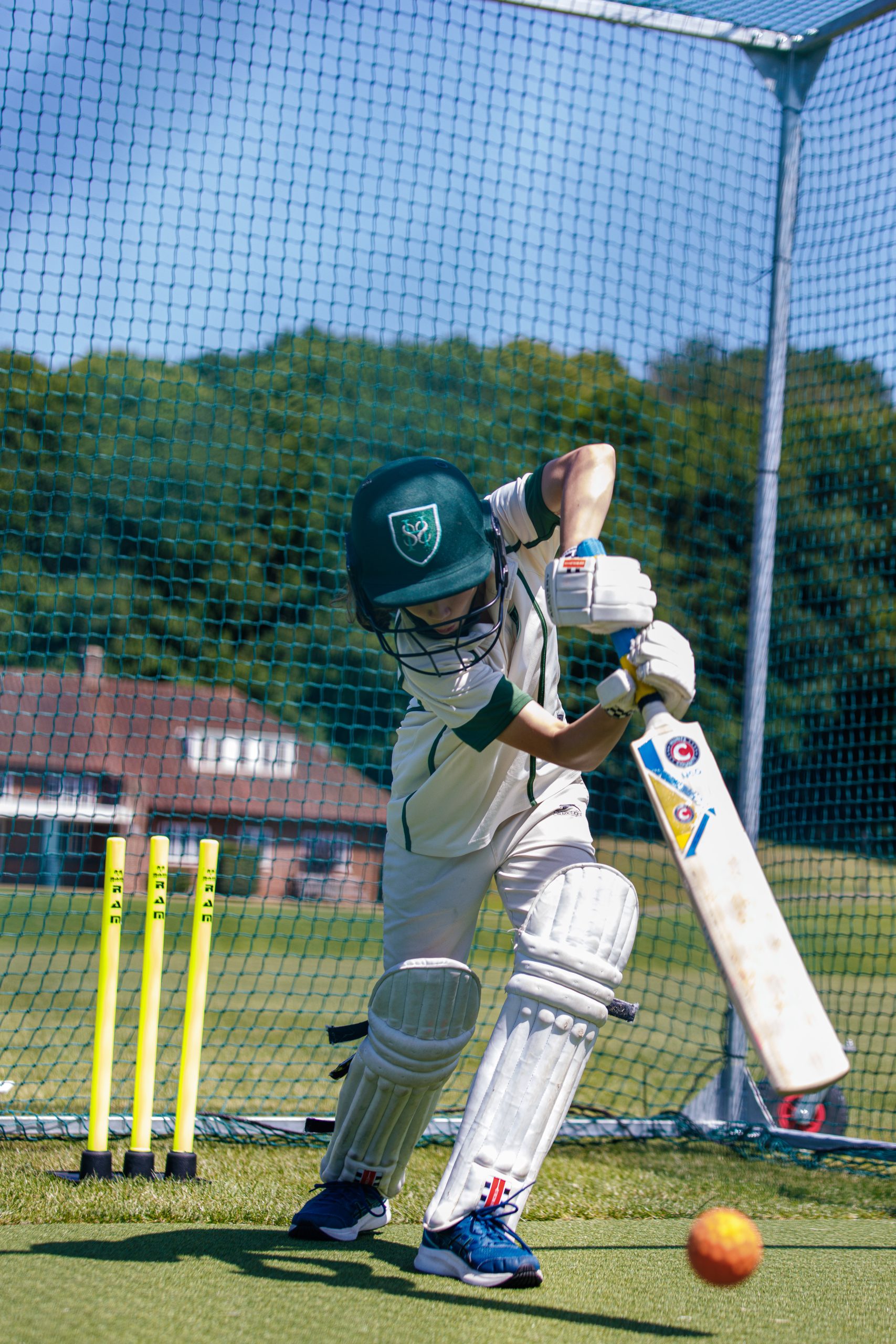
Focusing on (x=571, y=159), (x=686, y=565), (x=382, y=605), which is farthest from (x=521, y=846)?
(x=686, y=565)

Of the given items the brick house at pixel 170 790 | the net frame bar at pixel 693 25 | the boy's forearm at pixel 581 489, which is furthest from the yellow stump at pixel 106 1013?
the brick house at pixel 170 790

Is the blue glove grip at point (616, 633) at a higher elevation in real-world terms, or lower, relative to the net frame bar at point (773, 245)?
lower

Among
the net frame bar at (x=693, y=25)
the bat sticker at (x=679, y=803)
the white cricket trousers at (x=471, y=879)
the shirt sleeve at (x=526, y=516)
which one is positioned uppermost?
the net frame bar at (x=693, y=25)

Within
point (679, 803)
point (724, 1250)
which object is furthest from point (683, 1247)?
point (679, 803)

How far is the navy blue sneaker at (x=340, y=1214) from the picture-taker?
2465 millimetres

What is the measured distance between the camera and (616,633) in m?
2.10

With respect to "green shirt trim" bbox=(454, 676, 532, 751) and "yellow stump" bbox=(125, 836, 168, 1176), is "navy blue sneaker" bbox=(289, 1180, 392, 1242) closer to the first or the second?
"yellow stump" bbox=(125, 836, 168, 1176)

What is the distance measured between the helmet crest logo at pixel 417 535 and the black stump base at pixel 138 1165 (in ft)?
5.68

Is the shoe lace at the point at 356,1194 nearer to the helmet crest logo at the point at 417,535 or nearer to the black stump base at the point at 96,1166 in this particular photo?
the black stump base at the point at 96,1166

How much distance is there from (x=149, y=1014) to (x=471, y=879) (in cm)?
93

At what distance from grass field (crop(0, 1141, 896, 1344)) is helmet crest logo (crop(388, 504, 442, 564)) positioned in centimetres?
126

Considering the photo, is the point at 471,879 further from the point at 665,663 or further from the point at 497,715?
the point at 665,663

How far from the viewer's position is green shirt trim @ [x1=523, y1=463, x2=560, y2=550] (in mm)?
2531

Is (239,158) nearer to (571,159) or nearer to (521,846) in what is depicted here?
(571,159)
